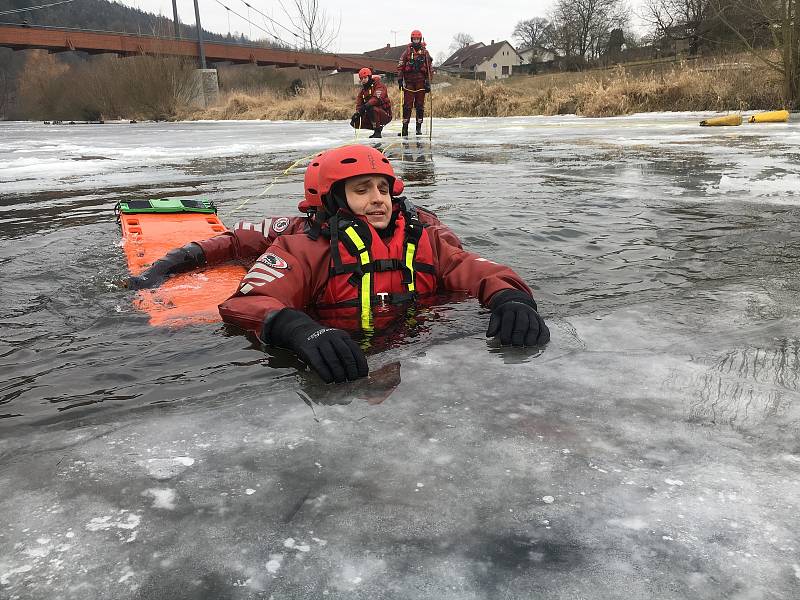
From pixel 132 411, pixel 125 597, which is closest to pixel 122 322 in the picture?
pixel 132 411

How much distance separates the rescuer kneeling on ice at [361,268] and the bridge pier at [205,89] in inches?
1433

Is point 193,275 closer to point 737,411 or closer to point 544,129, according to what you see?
point 737,411

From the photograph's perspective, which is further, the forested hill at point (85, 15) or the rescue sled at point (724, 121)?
the forested hill at point (85, 15)

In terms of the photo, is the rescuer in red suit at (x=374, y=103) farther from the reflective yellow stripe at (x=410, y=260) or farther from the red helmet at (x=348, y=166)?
the reflective yellow stripe at (x=410, y=260)

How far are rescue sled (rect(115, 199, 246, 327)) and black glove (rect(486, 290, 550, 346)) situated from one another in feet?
4.81

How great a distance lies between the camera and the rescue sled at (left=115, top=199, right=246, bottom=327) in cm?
354

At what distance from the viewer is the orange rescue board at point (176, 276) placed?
11.5 ft

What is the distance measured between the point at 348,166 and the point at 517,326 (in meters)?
1.22

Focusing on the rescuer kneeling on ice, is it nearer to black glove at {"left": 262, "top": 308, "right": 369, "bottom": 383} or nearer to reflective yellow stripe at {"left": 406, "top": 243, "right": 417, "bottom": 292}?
reflective yellow stripe at {"left": 406, "top": 243, "right": 417, "bottom": 292}

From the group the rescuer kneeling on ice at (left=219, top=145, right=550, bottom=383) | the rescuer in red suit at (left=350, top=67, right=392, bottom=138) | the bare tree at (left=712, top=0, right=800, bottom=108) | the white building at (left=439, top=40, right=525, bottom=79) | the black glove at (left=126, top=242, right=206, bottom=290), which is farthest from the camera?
the white building at (left=439, top=40, right=525, bottom=79)

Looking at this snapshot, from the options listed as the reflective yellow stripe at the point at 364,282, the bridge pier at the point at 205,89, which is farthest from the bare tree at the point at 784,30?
the bridge pier at the point at 205,89

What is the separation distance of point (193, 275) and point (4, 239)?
6.73ft

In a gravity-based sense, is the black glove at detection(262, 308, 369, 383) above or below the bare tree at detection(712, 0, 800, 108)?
below

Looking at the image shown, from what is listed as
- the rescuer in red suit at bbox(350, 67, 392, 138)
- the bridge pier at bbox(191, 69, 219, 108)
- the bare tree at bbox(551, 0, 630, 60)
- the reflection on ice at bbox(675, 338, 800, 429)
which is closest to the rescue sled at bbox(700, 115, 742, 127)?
the rescuer in red suit at bbox(350, 67, 392, 138)
